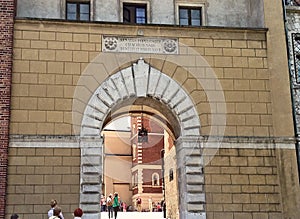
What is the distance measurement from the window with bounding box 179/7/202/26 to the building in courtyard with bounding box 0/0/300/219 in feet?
1.09

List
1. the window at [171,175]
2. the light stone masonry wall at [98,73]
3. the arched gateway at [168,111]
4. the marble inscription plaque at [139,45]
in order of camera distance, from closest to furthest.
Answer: the arched gateway at [168,111], the light stone masonry wall at [98,73], the marble inscription plaque at [139,45], the window at [171,175]

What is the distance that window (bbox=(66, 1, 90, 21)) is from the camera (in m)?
16.4

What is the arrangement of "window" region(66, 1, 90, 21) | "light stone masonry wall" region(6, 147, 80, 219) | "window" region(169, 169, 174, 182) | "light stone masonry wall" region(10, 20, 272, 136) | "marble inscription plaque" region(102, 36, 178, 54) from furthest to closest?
"window" region(169, 169, 174, 182) → "window" region(66, 1, 90, 21) → "marble inscription plaque" region(102, 36, 178, 54) → "light stone masonry wall" region(10, 20, 272, 136) → "light stone masonry wall" region(6, 147, 80, 219)

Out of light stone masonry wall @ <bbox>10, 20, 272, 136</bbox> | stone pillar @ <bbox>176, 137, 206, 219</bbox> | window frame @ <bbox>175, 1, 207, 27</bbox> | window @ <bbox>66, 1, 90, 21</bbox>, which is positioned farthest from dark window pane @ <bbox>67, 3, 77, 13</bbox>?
stone pillar @ <bbox>176, 137, 206, 219</bbox>

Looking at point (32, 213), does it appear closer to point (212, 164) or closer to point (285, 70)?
point (212, 164)

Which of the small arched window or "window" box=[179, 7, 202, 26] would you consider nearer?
"window" box=[179, 7, 202, 26]

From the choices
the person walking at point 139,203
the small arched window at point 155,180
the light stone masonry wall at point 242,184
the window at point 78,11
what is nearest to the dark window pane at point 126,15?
the window at point 78,11

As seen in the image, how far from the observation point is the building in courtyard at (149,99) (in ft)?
46.7

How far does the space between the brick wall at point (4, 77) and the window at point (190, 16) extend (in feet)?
18.7

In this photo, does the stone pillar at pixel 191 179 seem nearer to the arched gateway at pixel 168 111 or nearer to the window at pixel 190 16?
the arched gateway at pixel 168 111

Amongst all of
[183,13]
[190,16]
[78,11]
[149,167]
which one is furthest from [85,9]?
[149,167]

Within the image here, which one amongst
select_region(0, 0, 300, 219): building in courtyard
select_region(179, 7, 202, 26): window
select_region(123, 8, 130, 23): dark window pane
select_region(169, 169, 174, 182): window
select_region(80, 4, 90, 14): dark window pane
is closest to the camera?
select_region(0, 0, 300, 219): building in courtyard

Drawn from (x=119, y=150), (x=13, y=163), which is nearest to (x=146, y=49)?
(x=13, y=163)

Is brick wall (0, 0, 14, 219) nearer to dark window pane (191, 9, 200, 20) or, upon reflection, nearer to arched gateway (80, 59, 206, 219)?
arched gateway (80, 59, 206, 219)
